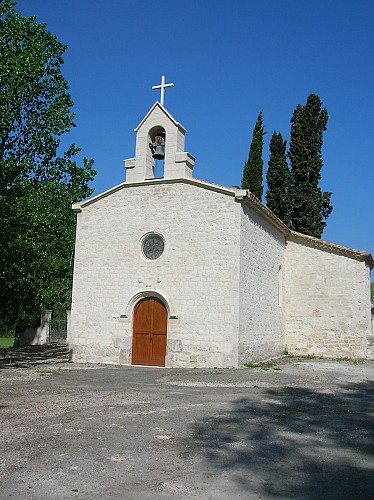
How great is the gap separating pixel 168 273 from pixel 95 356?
3.76 meters

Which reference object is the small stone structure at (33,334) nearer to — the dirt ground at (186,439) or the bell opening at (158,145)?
the bell opening at (158,145)

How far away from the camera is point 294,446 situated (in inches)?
243

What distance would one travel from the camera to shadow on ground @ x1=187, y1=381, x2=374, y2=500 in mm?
4766

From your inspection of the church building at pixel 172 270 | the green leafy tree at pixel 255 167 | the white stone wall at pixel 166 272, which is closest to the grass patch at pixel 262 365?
the church building at pixel 172 270

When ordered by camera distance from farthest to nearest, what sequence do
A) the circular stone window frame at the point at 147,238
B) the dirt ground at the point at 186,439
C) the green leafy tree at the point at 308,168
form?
the green leafy tree at the point at 308,168 < the circular stone window frame at the point at 147,238 < the dirt ground at the point at 186,439

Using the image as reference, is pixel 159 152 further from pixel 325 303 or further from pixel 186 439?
pixel 186 439

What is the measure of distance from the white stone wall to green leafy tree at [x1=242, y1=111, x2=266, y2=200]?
11.8m

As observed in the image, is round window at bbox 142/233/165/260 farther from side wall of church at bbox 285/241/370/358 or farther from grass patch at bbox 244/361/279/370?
side wall of church at bbox 285/241/370/358

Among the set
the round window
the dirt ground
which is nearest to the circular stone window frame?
the round window

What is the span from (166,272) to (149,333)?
6.60 feet

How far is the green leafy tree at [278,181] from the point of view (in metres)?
26.0

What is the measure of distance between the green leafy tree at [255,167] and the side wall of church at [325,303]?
7.38 metres

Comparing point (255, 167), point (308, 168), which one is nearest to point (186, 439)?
point (308, 168)

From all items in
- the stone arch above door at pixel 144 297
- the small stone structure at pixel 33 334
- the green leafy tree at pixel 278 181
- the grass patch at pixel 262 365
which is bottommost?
the grass patch at pixel 262 365
